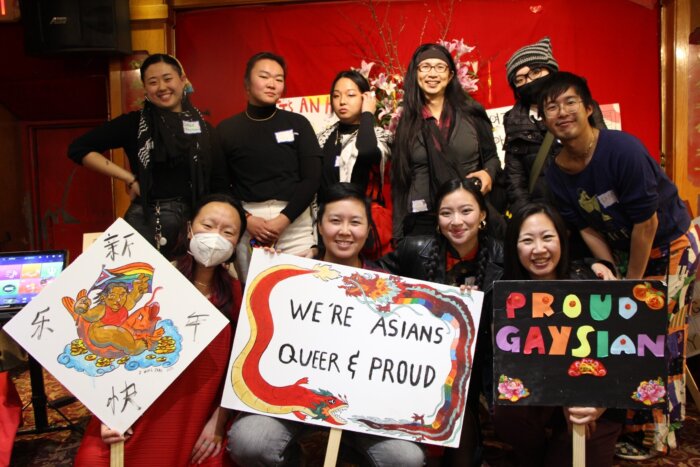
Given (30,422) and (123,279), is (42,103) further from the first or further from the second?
(123,279)

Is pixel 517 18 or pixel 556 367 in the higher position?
pixel 517 18

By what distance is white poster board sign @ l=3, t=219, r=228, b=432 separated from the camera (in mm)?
1686

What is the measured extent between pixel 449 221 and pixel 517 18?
106 inches

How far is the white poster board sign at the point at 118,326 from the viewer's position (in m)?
1.69

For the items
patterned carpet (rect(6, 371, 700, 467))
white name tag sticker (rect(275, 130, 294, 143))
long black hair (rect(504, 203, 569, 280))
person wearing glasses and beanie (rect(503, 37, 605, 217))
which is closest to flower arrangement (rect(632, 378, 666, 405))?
long black hair (rect(504, 203, 569, 280))

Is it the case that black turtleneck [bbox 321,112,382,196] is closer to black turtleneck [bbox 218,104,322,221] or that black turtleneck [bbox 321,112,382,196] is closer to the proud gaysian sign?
black turtleneck [bbox 218,104,322,221]

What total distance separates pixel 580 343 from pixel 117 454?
144cm

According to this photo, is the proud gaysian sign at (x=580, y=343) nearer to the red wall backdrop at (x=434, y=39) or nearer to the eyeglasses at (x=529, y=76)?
the eyeglasses at (x=529, y=76)

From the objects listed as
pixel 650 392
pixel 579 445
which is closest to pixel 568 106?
pixel 650 392

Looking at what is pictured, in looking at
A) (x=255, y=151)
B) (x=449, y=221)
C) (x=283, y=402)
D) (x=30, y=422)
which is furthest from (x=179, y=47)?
(x=283, y=402)

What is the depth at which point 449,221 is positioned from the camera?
2.14 metres

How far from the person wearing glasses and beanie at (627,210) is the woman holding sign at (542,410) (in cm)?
28

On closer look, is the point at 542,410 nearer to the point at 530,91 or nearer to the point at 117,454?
the point at 117,454

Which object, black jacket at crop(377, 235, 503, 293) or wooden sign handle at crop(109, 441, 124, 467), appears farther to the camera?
black jacket at crop(377, 235, 503, 293)
